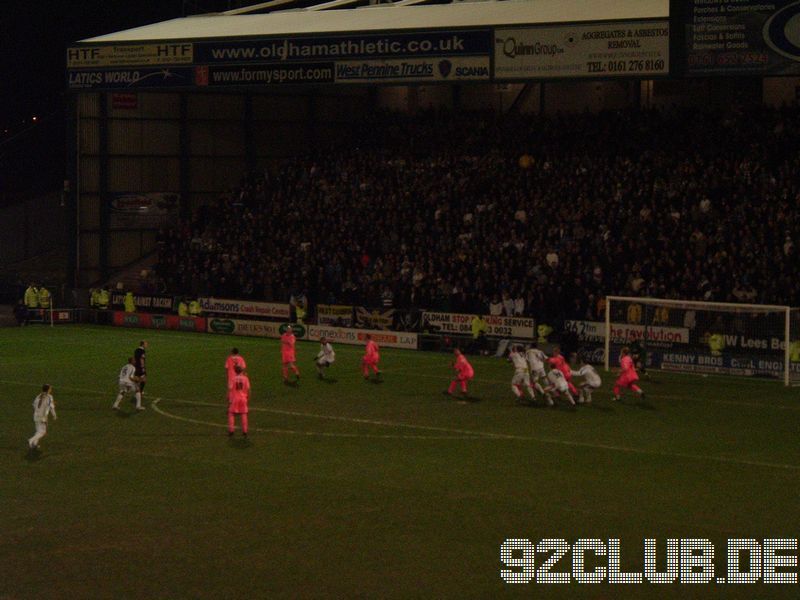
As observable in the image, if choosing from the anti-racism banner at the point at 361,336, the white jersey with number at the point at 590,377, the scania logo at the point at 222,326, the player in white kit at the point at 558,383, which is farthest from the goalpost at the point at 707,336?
the scania logo at the point at 222,326

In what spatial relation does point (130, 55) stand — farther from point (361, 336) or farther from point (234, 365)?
point (234, 365)

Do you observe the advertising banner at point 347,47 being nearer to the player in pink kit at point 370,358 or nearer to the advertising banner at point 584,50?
the advertising banner at point 584,50

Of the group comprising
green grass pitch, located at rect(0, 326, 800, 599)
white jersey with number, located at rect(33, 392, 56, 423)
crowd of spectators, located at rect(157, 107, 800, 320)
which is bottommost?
green grass pitch, located at rect(0, 326, 800, 599)

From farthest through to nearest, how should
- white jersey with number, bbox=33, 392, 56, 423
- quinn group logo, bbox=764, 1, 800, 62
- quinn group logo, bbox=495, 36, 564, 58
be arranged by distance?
quinn group logo, bbox=495, 36, 564, 58, quinn group logo, bbox=764, 1, 800, 62, white jersey with number, bbox=33, 392, 56, 423

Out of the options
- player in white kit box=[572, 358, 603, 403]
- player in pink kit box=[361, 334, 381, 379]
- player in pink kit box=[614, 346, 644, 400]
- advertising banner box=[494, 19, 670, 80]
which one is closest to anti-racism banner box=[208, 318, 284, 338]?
player in pink kit box=[361, 334, 381, 379]

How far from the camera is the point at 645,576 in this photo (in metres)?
15.5

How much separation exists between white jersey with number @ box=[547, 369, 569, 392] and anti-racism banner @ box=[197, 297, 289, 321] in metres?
18.0

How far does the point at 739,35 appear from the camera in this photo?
38219mm

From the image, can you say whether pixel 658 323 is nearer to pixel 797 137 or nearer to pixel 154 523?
pixel 797 137

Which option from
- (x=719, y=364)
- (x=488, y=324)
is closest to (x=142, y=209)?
(x=488, y=324)

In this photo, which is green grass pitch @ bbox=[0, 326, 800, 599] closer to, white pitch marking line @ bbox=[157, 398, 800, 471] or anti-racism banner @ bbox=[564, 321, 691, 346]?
white pitch marking line @ bbox=[157, 398, 800, 471]

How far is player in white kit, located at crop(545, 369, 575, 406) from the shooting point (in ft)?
94.5

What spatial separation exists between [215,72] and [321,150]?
8.18 metres

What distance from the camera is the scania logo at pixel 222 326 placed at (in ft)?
152
